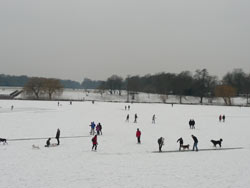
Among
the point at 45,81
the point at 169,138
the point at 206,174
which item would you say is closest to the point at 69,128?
the point at 169,138

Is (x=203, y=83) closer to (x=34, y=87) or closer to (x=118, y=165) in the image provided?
(x=34, y=87)

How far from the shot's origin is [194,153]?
17.8m

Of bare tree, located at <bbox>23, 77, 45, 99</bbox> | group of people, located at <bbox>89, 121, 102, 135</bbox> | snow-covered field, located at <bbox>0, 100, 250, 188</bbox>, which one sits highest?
bare tree, located at <bbox>23, 77, 45, 99</bbox>

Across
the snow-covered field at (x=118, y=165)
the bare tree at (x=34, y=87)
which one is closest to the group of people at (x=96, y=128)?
the snow-covered field at (x=118, y=165)

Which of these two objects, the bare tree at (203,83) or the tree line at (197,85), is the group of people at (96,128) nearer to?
the tree line at (197,85)

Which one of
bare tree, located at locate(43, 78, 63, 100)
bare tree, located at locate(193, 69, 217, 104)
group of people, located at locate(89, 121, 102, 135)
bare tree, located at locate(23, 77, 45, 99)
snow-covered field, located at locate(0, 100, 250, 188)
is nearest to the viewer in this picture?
snow-covered field, located at locate(0, 100, 250, 188)

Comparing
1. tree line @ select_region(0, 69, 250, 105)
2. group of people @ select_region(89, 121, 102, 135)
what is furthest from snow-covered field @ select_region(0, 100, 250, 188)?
tree line @ select_region(0, 69, 250, 105)

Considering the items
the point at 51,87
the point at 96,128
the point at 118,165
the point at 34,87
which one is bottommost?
the point at 118,165

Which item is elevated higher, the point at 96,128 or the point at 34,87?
the point at 34,87

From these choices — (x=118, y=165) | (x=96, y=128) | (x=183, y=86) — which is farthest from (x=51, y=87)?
(x=118, y=165)

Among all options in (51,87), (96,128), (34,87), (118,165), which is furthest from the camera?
(51,87)

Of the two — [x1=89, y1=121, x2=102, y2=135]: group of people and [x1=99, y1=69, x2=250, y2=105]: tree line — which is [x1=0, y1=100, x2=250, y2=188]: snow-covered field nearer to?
[x1=89, y1=121, x2=102, y2=135]: group of people

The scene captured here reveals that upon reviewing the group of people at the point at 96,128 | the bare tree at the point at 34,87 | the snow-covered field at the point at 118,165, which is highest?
the bare tree at the point at 34,87

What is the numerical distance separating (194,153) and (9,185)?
12.1m
